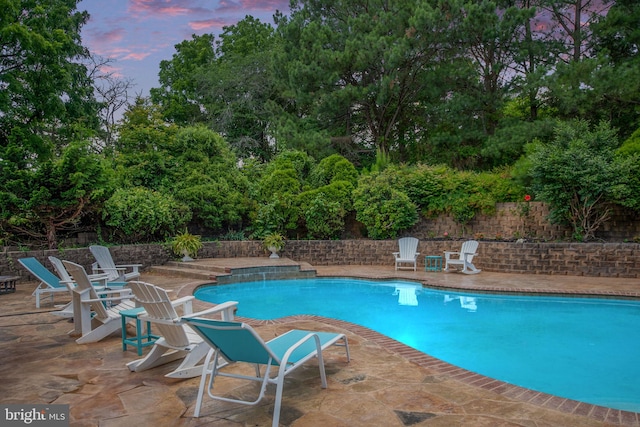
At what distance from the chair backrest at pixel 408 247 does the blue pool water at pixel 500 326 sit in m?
1.57

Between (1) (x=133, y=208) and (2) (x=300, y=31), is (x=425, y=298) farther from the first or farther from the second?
(2) (x=300, y=31)

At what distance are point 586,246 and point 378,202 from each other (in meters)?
5.25

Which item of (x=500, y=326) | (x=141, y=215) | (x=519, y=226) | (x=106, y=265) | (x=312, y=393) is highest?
(x=141, y=215)

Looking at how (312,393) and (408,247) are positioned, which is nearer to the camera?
(312,393)

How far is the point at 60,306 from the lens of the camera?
6848 mm

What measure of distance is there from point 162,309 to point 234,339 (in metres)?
1.14

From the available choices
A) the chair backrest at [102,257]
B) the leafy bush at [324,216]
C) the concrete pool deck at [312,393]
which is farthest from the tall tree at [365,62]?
the concrete pool deck at [312,393]

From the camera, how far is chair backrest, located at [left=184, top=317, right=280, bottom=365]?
274 cm

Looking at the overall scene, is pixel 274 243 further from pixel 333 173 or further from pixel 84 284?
pixel 84 284

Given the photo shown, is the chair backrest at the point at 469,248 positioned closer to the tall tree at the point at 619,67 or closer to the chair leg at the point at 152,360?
the tall tree at the point at 619,67

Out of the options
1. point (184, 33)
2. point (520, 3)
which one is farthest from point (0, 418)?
point (184, 33)

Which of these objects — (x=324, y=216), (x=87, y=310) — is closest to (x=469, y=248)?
(x=324, y=216)

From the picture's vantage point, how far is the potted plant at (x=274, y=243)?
12719 millimetres

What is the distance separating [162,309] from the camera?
368 centimetres
